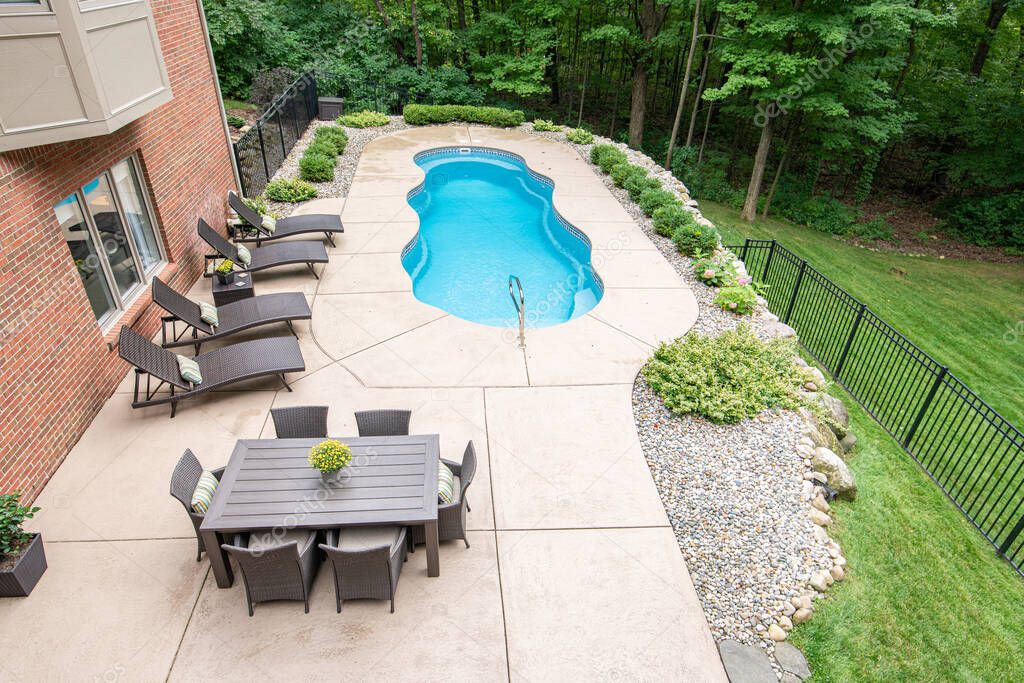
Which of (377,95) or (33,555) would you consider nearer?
(33,555)

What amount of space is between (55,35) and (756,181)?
58.9ft

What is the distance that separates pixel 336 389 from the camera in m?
6.91

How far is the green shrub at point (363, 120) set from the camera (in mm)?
17578

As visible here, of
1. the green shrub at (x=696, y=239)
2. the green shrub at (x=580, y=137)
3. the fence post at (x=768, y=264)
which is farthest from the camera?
the green shrub at (x=580, y=137)

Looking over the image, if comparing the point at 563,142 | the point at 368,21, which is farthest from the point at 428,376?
the point at 368,21

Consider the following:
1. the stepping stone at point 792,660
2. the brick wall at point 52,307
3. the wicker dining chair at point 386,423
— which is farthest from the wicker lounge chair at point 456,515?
the brick wall at point 52,307

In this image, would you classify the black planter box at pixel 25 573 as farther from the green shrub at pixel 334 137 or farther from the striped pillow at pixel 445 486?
the green shrub at pixel 334 137

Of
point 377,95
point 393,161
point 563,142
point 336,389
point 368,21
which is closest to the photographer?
point 336,389

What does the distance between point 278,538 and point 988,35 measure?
25.6 meters

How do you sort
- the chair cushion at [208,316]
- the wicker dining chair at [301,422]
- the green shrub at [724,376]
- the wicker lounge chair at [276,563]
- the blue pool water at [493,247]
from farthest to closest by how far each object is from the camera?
1. the blue pool water at [493,247]
2. the chair cushion at [208,316]
3. the green shrub at [724,376]
4. the wicker dining chair at [301,422]
5. the wicker lounge chair at [276,563]

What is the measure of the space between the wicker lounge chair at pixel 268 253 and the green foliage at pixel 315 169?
12.6ft

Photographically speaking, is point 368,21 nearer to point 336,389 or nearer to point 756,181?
point 756,181

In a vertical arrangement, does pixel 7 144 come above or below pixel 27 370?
above

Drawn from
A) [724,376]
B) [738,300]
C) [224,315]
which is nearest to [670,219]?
[738,300]
